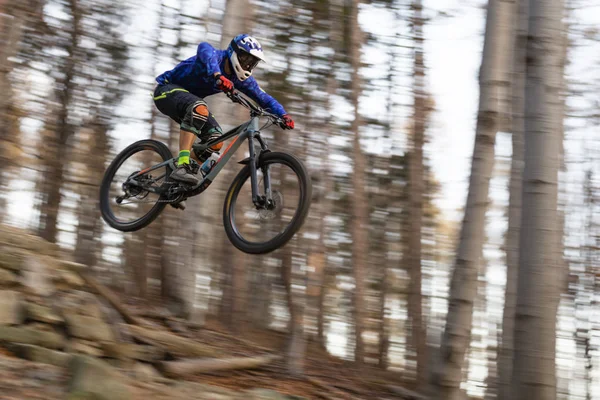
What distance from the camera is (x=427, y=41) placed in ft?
38.0

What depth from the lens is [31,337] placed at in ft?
17.3

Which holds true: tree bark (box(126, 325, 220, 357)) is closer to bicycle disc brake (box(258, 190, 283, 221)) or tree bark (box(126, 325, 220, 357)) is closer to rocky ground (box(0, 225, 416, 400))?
rocky ground (box(0, 225, 416, 400))

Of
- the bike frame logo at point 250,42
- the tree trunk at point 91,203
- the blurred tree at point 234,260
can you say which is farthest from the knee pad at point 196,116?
the tree trunk at point 91,203

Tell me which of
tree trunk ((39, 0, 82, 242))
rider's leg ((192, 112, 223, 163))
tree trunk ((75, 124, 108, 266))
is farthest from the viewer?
tree trunk ((75, 124, 108, 266))

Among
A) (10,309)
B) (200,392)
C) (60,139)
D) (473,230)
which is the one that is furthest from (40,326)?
(60,139)

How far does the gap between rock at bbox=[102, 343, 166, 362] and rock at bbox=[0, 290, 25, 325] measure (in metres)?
0.82

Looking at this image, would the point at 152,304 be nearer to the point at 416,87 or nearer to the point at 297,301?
the point at 297,301

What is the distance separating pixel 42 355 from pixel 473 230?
3.98m

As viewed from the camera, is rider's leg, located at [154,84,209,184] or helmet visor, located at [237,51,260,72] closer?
helmet visor, located at [237,51,260,72]

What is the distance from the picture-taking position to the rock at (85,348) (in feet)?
18.3

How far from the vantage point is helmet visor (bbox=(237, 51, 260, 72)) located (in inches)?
213

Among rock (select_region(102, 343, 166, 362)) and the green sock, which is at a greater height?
the green sock

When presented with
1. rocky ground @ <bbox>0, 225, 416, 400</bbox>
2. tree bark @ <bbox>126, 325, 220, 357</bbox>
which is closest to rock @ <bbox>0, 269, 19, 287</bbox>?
rocky ground @ <bbox>0, 225, 416, 400</bbox>

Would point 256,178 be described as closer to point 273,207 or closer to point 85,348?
point 273,207
